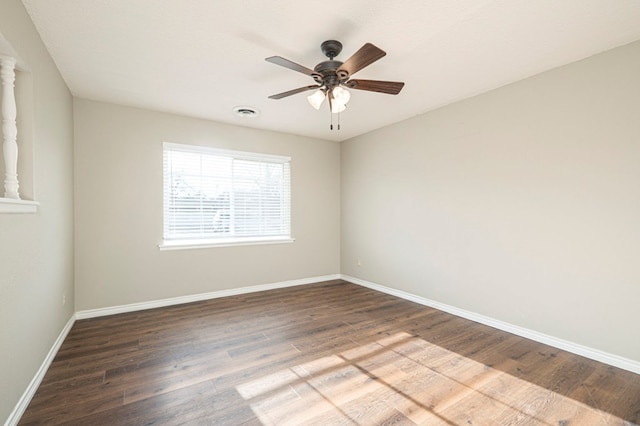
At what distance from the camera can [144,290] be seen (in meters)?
3.57

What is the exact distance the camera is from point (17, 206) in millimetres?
1671

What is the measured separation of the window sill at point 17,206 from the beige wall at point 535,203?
3.78m

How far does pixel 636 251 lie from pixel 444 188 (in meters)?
1.71

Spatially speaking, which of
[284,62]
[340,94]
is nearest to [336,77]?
[340,94]

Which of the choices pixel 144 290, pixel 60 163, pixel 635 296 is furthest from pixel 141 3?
pixel 635 296

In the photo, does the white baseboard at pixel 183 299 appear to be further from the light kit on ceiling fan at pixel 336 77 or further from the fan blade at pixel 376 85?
the fan blade at pixel 376 85

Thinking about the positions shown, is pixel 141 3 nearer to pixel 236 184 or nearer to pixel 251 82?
pixel 251 82

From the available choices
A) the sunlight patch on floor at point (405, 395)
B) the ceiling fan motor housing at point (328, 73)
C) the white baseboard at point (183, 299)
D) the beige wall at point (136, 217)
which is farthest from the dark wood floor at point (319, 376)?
the ceiling fan motor housing at point (328, 73)

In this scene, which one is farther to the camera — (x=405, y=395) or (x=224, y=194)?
(x=224, y=194)

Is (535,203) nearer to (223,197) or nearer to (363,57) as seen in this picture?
(363,57)

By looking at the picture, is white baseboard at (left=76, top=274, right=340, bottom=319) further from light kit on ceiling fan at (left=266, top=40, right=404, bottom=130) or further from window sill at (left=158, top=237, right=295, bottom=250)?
light kit on ceiling fan at (left=266, top=40, right=404, bottom=130)

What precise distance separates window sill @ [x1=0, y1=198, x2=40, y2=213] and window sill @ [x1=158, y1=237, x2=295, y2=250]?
5.81 feet

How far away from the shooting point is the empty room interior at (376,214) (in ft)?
5.97

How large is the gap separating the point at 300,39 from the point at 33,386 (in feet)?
10.0
